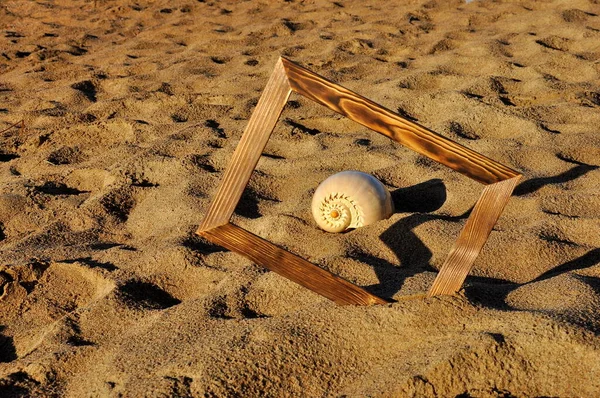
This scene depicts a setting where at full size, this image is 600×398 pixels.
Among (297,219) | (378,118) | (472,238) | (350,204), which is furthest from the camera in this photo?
(297,219)

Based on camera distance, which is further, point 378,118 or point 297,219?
point 297,219

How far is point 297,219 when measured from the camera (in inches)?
108

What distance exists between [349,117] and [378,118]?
0.08m

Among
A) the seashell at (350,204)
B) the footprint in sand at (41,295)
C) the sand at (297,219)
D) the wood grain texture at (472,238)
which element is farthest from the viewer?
the seashell at (350,204)

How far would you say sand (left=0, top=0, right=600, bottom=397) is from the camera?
1727 mm

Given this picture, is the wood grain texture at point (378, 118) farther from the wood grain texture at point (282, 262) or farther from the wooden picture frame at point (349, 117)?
the wood grain texture at point (282, 262)

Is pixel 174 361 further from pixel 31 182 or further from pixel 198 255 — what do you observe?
pixel 31 182

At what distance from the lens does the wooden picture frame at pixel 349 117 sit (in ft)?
5.74

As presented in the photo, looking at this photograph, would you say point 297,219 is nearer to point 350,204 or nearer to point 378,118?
point 350,204

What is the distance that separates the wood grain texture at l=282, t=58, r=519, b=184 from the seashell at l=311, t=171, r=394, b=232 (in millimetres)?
855

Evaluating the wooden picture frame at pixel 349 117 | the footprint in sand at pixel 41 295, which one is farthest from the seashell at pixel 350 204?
the footprint in sand at pixel 41 295

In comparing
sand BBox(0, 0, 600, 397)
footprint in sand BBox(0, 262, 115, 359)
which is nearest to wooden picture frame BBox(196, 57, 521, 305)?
sand BBox(0, 0, 600, 397)

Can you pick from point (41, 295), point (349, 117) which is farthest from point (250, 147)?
point (41, 295)

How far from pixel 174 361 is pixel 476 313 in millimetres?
830
